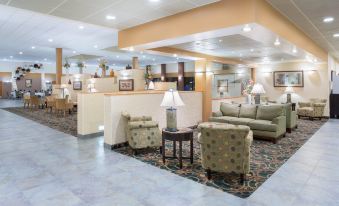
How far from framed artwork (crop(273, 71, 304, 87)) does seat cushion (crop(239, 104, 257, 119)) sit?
252 inches

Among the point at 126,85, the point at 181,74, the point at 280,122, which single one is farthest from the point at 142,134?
the point at 181,74

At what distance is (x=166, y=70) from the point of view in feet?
61.5

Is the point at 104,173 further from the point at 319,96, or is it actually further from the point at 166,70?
the point at 166,70

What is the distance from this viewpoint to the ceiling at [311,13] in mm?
4258

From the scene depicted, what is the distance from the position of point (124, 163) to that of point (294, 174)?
2882mm

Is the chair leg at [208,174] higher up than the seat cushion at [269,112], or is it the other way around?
the seat cushion at [269,112]

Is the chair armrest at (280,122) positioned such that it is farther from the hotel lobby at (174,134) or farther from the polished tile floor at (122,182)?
the polished tile floor at (122,182)

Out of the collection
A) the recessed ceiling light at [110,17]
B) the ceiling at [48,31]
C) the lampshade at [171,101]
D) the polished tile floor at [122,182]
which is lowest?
the polished tile floor at [122,182]

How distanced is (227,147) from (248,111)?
3.83 metres

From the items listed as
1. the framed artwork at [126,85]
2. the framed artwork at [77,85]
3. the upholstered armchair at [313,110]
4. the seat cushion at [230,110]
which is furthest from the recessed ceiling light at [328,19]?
the framed artwork at [77,85]

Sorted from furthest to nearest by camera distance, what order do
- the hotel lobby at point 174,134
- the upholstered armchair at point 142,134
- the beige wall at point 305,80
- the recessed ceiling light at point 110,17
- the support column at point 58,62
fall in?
Result: the support column at point 58,62 → the beige wall at point 305,80 → the recessed ceiling light at point 110,17 → the upholstered armchair at point 142,134 → the hotel lobby at point 174,134

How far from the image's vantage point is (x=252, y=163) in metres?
4.22

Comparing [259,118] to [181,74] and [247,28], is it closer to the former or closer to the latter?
[247,28]

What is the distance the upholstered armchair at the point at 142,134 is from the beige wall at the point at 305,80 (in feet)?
30.4
